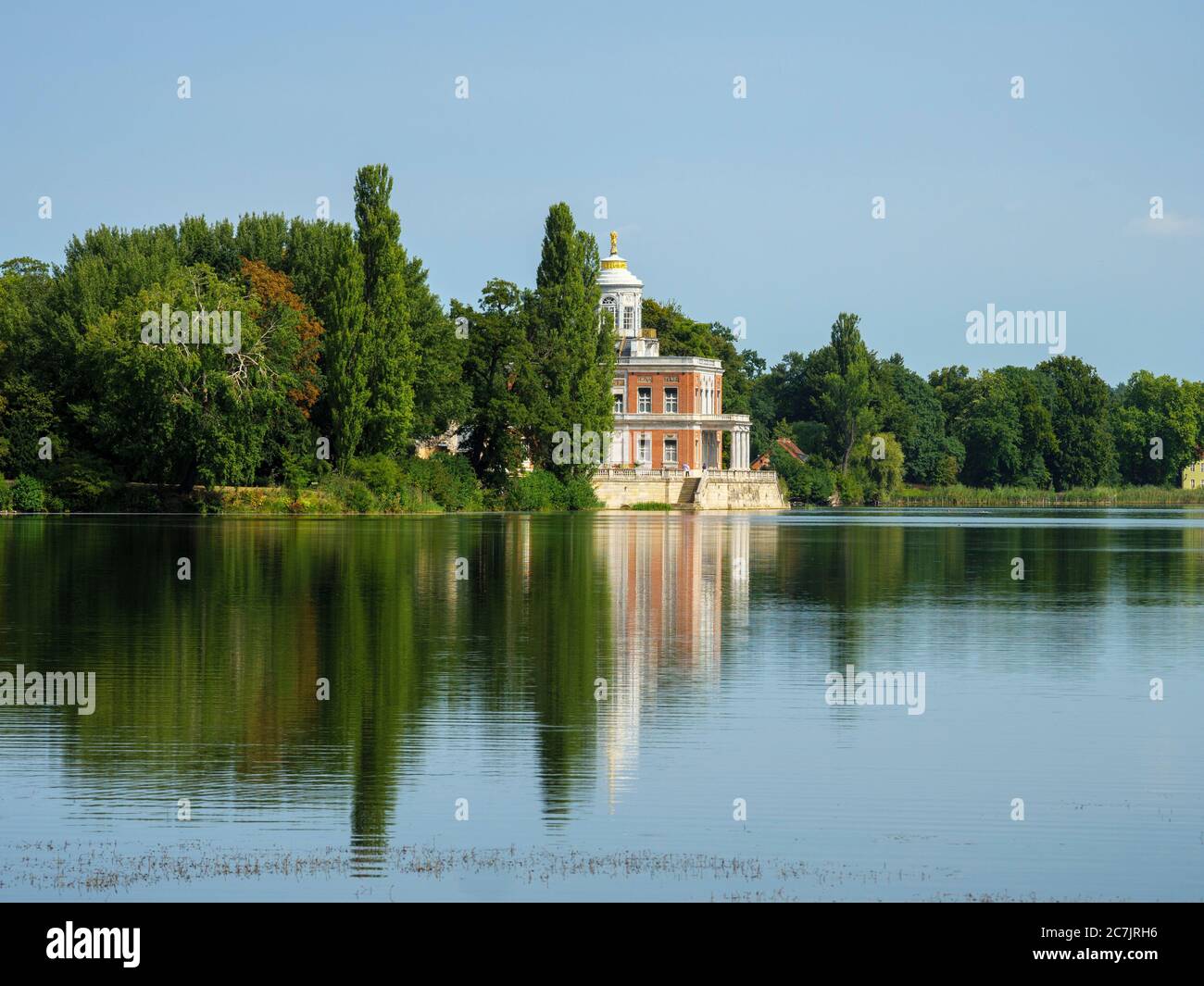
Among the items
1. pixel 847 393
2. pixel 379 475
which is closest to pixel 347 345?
pixel 379 475

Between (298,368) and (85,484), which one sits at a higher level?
(298,368)

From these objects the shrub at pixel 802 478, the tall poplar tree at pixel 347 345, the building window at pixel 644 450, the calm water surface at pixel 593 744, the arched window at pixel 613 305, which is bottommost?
the calm water surface at pixel 593 744

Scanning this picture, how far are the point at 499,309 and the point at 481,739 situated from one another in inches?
2686

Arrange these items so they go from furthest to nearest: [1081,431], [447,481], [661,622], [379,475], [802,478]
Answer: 1. [1081,431]
2. [802,478]
3. [447,481]
4. [379,475]
5. [661,622]

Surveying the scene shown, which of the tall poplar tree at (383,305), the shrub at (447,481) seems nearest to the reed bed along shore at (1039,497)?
the shrub at (447,481)

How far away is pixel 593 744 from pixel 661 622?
390 inches

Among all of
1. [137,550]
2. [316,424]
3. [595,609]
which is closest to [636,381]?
[316,424]

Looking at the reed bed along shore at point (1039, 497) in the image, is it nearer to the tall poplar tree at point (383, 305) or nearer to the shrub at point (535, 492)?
the shrub at point (535, 492)

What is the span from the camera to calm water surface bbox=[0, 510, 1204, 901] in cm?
976

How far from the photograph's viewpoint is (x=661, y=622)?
23328 mm

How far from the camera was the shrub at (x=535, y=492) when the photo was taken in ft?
255

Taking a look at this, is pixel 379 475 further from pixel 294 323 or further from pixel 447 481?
pixel 447 481

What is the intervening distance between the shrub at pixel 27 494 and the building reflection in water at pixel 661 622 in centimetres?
2500

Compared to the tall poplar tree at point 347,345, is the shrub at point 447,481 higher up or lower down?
lower down
